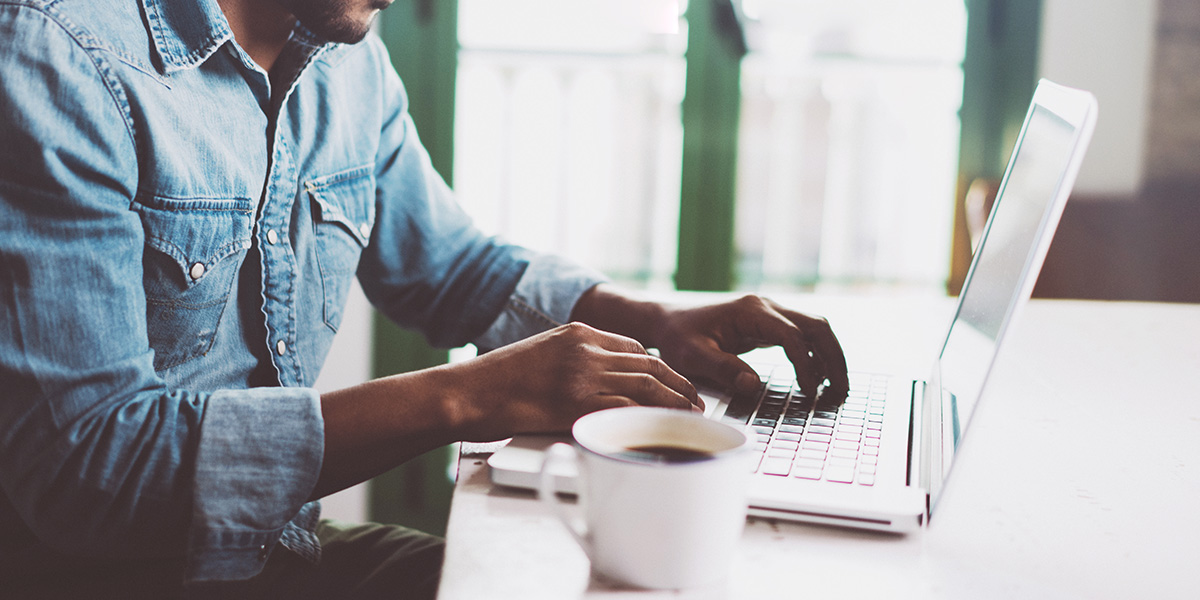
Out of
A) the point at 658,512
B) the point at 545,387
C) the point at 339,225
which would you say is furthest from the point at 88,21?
the point at 658,512

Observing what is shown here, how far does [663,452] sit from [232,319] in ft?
1.59

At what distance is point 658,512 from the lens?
1.49ft

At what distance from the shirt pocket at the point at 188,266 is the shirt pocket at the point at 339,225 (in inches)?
4.5

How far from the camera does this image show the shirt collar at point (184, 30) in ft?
2.44

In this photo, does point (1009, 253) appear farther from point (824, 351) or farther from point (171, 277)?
point (171, 277)

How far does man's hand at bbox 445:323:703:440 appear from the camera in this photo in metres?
0.64

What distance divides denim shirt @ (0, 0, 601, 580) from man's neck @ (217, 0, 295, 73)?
20mm

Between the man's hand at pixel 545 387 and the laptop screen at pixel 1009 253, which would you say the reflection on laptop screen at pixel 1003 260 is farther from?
the man's hand at pixel 545 387

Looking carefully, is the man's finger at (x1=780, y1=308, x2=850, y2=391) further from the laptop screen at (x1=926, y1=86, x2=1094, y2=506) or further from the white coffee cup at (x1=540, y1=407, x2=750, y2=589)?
the white coffee cup at (x1=540, y1=407, x2=750, y2=589)

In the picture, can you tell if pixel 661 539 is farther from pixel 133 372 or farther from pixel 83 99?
pixel 83 99

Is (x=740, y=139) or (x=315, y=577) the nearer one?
(x=315, y=577)

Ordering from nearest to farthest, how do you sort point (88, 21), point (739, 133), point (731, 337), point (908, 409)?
point (88, 21), point (908, 409), point (731, 337), point (739, 133)

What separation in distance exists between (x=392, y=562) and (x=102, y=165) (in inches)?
18.6

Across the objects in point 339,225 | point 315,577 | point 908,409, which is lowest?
point 315,577
